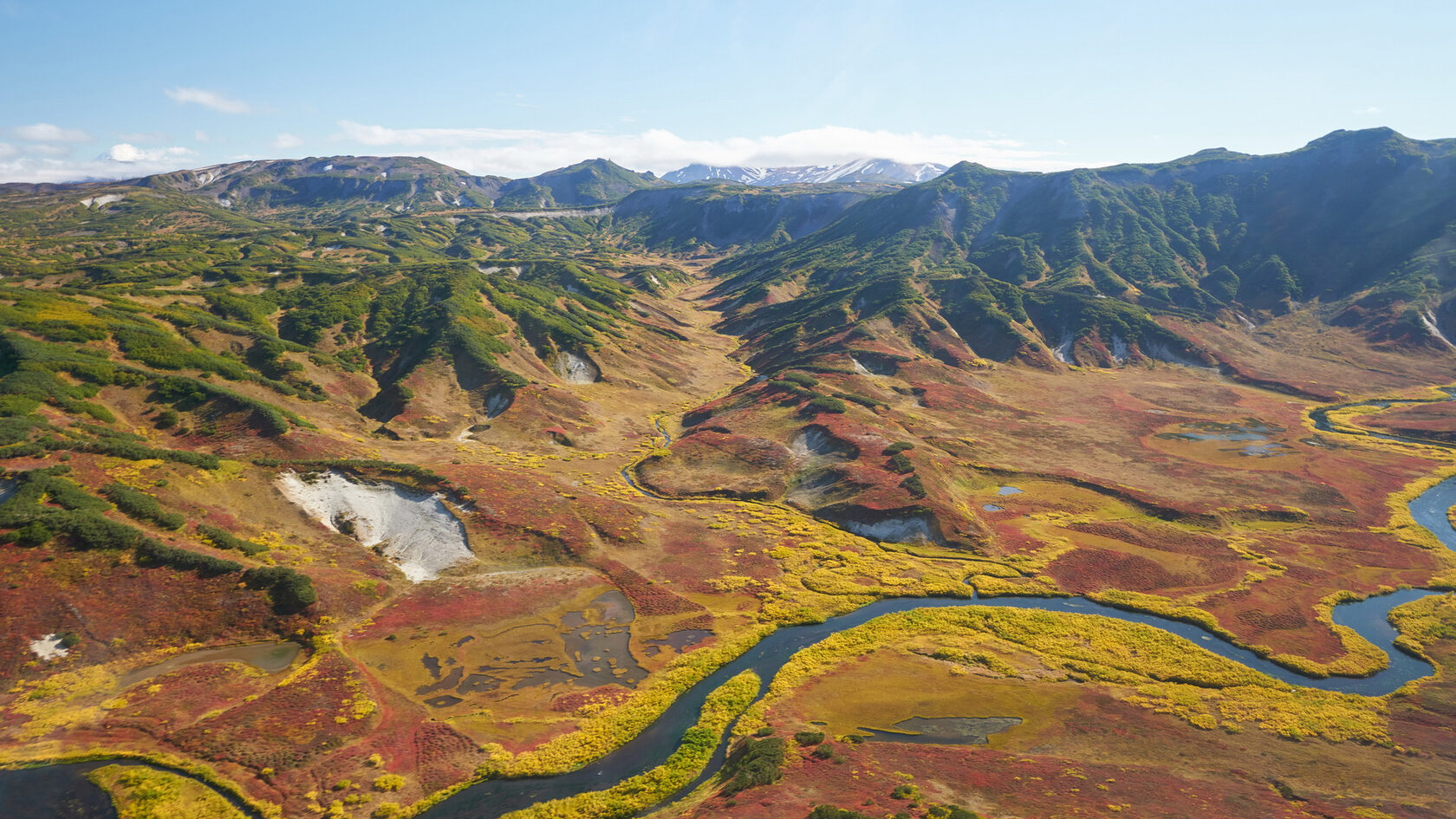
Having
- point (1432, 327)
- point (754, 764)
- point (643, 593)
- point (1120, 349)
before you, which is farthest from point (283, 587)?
point (1432, 327)

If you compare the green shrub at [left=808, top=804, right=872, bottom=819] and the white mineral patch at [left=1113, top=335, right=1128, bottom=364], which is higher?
the white mineral patch at [left=1113, top=335, right=1128, bottom=364]

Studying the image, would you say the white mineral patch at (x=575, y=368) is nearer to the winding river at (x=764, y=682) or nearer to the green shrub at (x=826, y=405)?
the green shrub at (x=826, y=405)

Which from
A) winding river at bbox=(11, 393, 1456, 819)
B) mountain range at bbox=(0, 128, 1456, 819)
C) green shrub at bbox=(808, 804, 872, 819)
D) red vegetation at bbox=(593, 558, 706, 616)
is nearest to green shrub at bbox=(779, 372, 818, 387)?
mountain range at bbox=(0, 128, 1456, 819)

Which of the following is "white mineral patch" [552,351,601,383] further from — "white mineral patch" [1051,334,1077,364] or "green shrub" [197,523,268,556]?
"white mineral patch" [1051,334,1077,364]

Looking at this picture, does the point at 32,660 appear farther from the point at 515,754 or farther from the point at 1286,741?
the point at 1286,741

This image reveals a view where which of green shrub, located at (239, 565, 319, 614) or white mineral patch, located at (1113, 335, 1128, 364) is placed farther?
white mineral patch, located at (1113, 335, 1128, 364)

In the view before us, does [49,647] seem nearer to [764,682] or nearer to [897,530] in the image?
[764,682]

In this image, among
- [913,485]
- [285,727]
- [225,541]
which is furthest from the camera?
[913,485]
